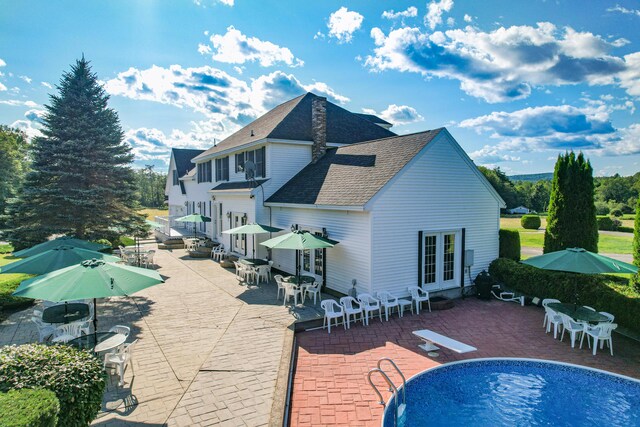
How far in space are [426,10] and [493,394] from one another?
48.4ft

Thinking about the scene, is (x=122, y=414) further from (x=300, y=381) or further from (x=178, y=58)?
(x=178, y=58)

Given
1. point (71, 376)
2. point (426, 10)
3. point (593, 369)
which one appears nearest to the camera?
point (71, 376)

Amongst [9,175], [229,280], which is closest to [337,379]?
[229,280]

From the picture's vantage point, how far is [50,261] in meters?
10.3

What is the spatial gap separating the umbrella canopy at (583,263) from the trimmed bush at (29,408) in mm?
11855

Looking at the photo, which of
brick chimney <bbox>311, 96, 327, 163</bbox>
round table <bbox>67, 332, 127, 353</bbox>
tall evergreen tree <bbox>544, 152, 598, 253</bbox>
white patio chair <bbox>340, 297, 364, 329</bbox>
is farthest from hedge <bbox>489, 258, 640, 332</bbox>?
round table <bbox>67, 332, 127, 353</bbox>

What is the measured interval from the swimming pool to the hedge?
3580 mm

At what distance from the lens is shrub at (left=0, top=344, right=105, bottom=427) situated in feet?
16.6

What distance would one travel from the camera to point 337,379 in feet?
26.8

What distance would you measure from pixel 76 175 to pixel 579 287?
24.4m

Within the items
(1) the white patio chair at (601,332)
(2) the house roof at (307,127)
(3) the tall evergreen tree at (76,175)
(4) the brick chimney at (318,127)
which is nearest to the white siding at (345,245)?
(4) the brick chimney at (318,127)

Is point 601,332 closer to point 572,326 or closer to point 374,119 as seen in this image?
point 572,326

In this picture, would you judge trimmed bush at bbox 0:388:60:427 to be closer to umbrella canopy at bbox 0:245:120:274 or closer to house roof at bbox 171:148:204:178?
umbrella canopy at bbox 0:245:120:274

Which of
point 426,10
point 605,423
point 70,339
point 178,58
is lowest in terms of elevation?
point 605,423
